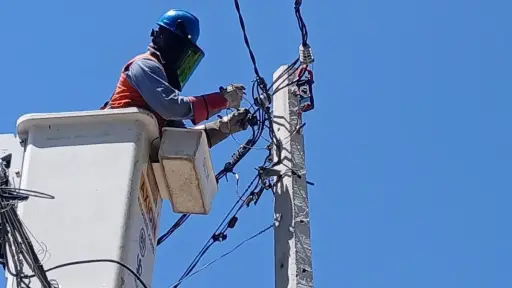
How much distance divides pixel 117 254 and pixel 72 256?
180 mm

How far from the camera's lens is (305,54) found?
6188 mm

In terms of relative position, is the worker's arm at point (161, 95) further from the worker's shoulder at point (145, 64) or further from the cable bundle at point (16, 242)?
Answer: the cable bundle at point (16, 242)

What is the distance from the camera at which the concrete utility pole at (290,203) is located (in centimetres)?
500

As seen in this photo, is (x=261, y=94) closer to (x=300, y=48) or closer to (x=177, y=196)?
(x=300, y=48)

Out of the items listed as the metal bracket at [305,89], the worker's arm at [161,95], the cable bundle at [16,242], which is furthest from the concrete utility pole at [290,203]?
the cable bundle at [16,242]

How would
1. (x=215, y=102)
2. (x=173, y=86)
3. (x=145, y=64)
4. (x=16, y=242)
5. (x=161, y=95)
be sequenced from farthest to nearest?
(x=173, y=86), (x=215, y=102), (x=145, y=64), (x=161, y=95), (x=16, y=242)

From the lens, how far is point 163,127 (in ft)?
15.6

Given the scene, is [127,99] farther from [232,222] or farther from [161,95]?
[232,222]

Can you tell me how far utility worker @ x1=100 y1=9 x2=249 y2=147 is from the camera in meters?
4.72

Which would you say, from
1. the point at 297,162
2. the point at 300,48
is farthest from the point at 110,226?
the point at 300,48

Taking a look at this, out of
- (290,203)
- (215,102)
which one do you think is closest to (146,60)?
(215,102)

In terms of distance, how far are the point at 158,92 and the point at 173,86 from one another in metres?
0.44

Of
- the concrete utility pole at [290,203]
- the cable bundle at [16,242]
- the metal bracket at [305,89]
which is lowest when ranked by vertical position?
the cable bundle at [16,242]

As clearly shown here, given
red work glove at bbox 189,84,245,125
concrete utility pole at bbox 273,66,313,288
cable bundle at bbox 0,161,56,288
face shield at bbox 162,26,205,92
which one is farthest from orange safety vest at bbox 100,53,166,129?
cable bundle at bbox 0,161,56,288
